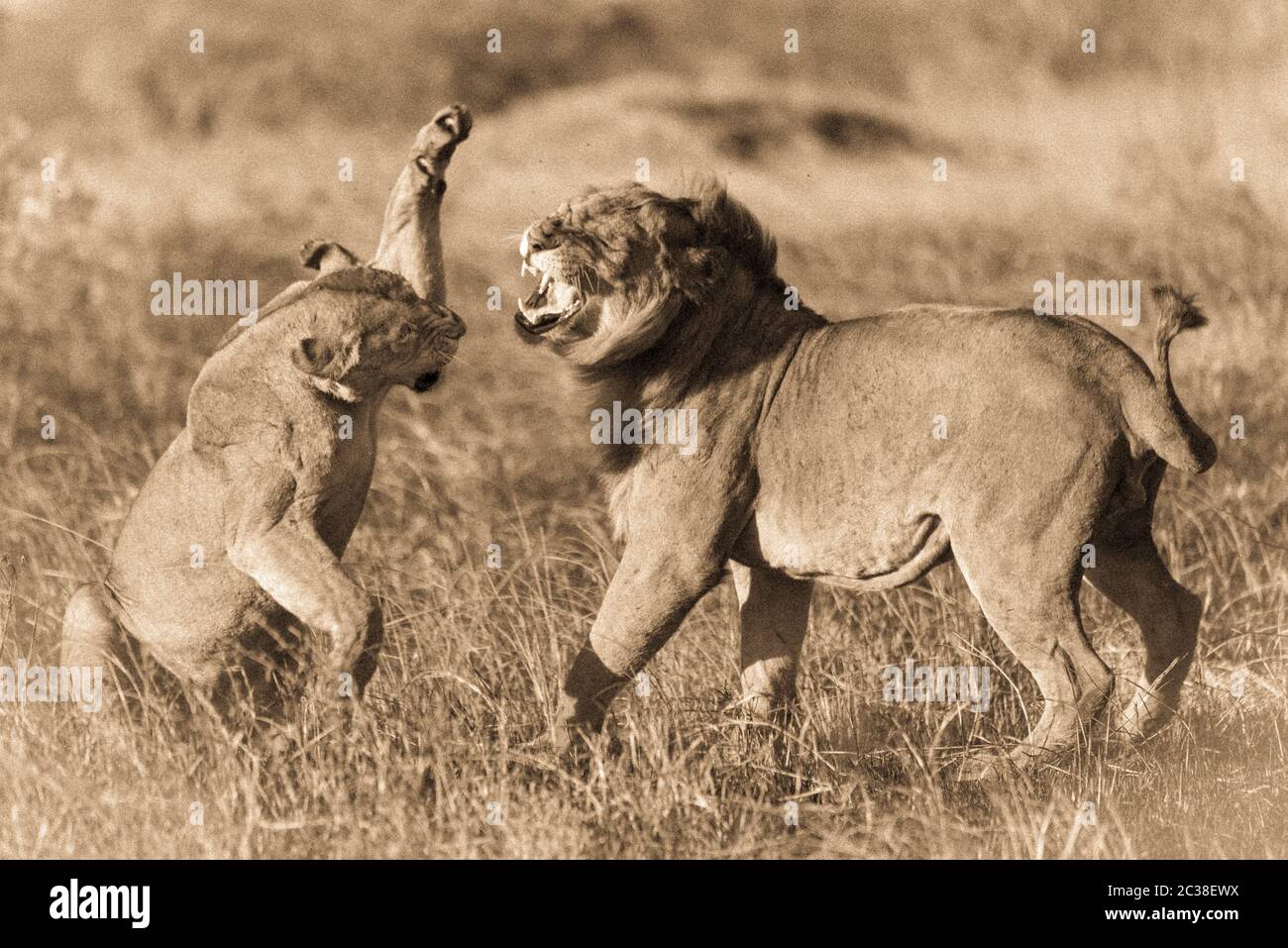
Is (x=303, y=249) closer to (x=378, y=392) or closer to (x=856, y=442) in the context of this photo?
(x=378, y=392)

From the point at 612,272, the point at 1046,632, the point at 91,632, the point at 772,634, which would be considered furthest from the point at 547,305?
the point at 1046,632

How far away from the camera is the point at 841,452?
6.36 m

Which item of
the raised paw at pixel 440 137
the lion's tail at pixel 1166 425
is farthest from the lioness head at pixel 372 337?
the lion's tail at pixel 1166 425

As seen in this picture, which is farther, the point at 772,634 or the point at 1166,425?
the point at 772,634

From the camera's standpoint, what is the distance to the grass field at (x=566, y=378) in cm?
606

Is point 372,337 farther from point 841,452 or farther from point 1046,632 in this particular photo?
point 1046,632

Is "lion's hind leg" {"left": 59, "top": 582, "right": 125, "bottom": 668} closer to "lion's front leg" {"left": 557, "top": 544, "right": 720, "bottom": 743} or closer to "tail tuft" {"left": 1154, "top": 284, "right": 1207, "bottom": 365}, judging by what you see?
"lion's front leg" {"left": 557, "top": 544, "right": 720, "bottom": 743}

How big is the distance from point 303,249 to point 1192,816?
342cm

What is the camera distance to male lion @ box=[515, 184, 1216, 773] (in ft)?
19.9

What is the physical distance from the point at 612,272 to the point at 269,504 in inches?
52.3

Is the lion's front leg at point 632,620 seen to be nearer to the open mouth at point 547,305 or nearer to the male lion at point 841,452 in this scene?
the male lion at point 841,452

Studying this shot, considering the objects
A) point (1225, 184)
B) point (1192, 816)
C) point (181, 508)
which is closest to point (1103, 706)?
point (1192, 816)

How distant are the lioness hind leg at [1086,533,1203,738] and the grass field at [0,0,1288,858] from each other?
178mm

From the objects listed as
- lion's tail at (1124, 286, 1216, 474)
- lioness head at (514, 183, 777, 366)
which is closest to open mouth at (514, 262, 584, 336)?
lioness head at (514, 183, 777, 366)
